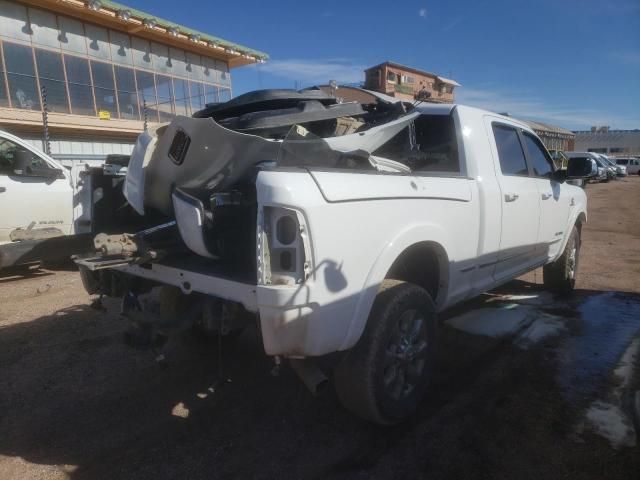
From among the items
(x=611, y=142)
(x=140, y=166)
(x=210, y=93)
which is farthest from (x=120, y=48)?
(x=611, y=142)

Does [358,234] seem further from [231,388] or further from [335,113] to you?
[231,388]

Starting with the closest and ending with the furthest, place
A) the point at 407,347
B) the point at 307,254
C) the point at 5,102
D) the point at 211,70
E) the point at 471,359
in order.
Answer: the point at 307,254, the point at 407,347, the point at 471,359, the point at 5,102, the point at 211,70

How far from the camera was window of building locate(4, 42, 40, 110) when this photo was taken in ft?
46.3

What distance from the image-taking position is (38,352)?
3902mm

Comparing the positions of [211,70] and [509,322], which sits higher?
[211,70]

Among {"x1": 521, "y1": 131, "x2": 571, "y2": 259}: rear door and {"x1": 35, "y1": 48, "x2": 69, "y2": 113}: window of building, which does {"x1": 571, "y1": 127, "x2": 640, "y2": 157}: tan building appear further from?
{"x1": 521, "y1": 131, "x2": 571, "y2": 259}: rear door

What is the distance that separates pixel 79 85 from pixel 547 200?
53.5ft

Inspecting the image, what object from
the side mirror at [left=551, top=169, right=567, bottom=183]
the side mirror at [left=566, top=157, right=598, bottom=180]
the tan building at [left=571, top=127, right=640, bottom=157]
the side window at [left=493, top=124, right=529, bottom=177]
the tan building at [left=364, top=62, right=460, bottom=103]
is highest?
the tan building at [left=364, top=62, right=460, bottom=103]

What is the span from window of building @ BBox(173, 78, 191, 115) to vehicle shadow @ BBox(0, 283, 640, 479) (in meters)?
16.7

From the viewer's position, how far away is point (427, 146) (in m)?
3.83

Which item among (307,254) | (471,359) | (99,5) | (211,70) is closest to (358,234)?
(307,254)

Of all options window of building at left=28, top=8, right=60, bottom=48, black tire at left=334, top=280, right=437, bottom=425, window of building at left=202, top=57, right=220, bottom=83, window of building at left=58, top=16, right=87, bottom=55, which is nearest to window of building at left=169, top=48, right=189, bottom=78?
window of building at left=202, top=57, right=220, bottom=83

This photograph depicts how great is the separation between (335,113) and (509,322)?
2846 mm

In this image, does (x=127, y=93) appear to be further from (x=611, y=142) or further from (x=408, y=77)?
(x=611, y=142)
